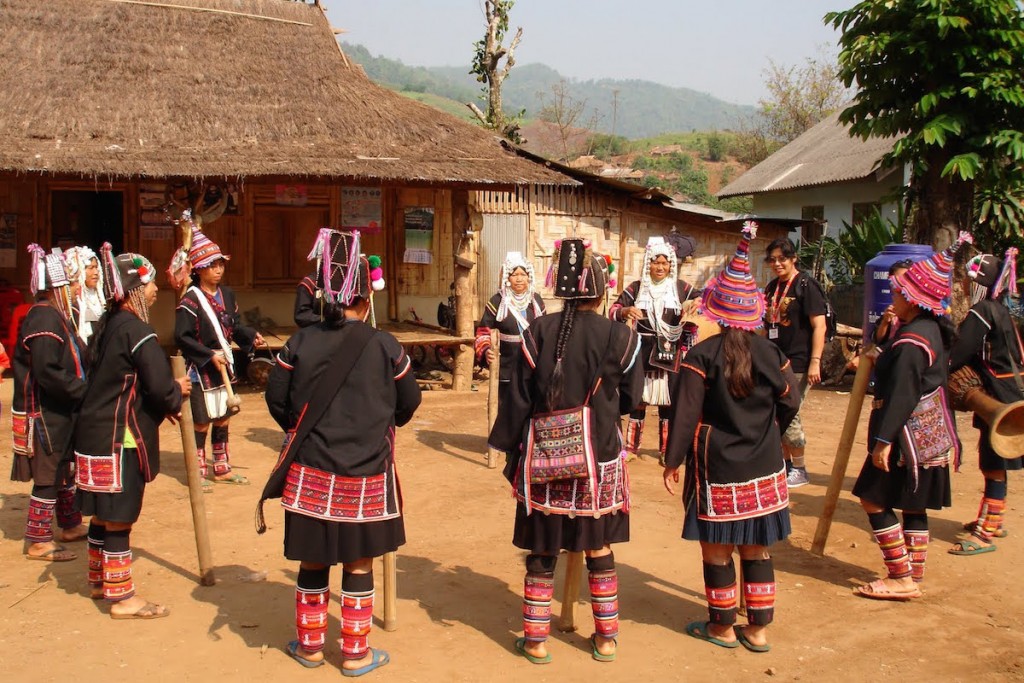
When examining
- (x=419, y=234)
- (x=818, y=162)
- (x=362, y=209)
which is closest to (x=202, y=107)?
(x=362, y=209)

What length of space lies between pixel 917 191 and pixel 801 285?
5.47 meters

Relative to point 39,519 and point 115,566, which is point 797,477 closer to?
point 115,566

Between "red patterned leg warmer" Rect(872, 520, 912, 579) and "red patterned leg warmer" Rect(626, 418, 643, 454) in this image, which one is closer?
"red patterned leg warmer" Rect(872, 520, 912, 579)

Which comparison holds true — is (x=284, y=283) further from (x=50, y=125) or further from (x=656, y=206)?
(x=656, y=206)

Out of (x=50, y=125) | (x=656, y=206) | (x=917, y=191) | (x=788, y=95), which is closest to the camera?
(x=50, y=125)

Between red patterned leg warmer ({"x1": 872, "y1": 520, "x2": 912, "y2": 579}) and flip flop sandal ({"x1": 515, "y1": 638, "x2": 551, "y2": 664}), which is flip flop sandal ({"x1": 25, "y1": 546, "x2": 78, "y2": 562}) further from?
red patterned leg warmer ({"x1": 872, "y1": 520, "x2": 912, "y2": 579})

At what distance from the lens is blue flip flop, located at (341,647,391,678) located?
14.0 feet

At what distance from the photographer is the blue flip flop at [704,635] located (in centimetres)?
464

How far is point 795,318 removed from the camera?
7121 mm

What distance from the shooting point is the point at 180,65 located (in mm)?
12367

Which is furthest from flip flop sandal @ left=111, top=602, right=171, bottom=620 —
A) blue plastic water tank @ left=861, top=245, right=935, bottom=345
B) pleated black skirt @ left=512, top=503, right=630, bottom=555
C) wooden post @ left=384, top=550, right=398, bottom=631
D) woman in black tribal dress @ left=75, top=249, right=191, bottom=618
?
blue plastic water tank @ left=861, top=245, right=935, bottom=345

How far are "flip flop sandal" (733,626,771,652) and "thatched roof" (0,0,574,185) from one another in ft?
24.7

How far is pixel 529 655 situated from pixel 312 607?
0.98 metres

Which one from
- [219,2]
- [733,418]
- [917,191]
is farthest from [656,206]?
[733,418]
